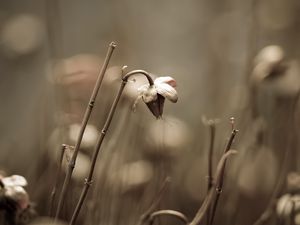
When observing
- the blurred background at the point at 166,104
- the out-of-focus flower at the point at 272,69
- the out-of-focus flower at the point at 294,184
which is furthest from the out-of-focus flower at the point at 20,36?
the out-of-focus flower at the point at 294,184

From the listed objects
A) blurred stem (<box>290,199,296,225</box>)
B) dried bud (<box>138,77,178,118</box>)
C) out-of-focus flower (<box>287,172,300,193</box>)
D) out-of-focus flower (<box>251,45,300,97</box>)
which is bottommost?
blurred stem (<box>290,199,296,225</box>)

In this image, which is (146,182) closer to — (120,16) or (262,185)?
(262,185)

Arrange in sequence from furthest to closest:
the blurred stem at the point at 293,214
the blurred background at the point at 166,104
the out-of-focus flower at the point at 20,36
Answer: the out-of-focus flower at the point at 20,36, the blurred background at the point at 166,104, the blurred stem at the point at 293,214

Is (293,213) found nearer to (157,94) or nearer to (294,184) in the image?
(294,184)

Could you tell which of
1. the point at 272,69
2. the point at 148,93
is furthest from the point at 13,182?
the point at 272,69

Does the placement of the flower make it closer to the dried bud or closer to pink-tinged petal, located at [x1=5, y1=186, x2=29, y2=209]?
the dried bud

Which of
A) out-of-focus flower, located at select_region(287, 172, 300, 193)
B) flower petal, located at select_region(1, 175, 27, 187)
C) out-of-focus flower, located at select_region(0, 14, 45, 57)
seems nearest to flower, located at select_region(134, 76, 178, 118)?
flower petal, located at select_region(1, 175, 27, 187)

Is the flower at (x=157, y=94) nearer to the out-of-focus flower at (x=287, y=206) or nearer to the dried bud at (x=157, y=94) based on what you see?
the dried bud at (x=157, y=94)

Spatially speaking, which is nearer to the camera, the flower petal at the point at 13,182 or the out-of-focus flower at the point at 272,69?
the flower petal at the point at 13,182

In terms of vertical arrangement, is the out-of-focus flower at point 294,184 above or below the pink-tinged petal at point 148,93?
below
